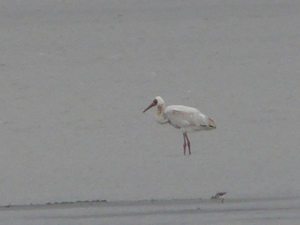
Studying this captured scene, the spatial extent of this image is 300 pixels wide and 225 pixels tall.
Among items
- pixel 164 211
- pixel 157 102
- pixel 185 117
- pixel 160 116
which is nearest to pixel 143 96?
pixel 157 102

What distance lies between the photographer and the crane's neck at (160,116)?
886 cm

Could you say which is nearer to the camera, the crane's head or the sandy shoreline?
the sandy shoreline

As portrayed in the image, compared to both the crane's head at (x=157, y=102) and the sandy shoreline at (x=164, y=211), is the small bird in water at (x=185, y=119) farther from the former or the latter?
the sandy shoreline at (x=164, y=211)

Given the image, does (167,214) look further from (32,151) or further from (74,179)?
(32,151)

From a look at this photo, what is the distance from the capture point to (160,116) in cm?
895

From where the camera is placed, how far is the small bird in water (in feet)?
27.6

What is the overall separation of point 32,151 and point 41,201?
1592mm

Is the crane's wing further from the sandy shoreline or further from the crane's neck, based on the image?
the sandy shoreline

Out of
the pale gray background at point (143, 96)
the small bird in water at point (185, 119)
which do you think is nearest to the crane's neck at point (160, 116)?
the small bird in water at point (185, 119)

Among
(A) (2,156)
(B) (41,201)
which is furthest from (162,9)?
(B) (41,201)

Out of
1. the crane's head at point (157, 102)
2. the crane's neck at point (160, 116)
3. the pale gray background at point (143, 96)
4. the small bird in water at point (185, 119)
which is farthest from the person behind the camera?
the crane's head at point (157, 102)

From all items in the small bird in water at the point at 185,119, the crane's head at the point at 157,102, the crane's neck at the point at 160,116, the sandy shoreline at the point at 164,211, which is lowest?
the sandy shoreline at the point at 164,211

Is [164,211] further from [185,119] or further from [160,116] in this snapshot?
[160,116]

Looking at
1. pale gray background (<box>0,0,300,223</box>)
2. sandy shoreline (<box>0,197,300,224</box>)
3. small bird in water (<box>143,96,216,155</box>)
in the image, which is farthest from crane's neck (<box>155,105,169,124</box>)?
sandy shoreline (<box>0,197,300,224</box>)
